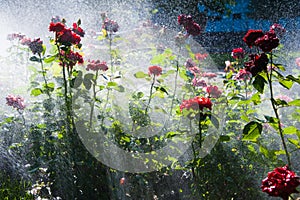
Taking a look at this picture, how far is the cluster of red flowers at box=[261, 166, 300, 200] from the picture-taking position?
3.17ft

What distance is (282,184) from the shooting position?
3.19 feet

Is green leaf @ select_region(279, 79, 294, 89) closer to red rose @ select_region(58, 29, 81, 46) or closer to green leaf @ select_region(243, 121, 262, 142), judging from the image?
green leaf @ select_region(243, 121, 262, 142)

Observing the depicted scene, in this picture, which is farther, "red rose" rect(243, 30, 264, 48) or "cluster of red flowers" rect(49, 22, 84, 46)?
"cluster of red flowers" rect(49, 22, 84, 46)

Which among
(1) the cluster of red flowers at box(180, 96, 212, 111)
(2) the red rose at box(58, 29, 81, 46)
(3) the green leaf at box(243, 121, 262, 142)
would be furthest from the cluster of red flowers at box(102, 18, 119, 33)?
(3) the green leaf at box(243, 121, 262, 142)

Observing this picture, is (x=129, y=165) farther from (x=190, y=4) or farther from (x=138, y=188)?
(x=190, y=4)

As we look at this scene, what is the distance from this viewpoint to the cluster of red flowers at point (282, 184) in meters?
0.97

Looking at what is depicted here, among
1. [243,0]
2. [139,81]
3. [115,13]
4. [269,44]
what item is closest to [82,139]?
[269,44]

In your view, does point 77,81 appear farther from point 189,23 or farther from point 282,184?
point 282,184

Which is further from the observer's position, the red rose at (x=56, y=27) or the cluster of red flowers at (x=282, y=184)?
the red rose at (x=56, y=27)

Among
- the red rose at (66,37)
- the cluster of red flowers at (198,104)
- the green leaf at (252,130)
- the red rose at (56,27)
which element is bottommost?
the green leaf at (252,130)

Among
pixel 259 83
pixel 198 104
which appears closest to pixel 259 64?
pixel 259 83

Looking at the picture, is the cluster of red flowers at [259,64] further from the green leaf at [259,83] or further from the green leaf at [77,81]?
the green leaf at [77,81]

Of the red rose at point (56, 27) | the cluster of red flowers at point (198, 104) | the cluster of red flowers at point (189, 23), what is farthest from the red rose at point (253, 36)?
the red rose at point (56, 27)

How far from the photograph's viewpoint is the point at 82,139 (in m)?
1.83
